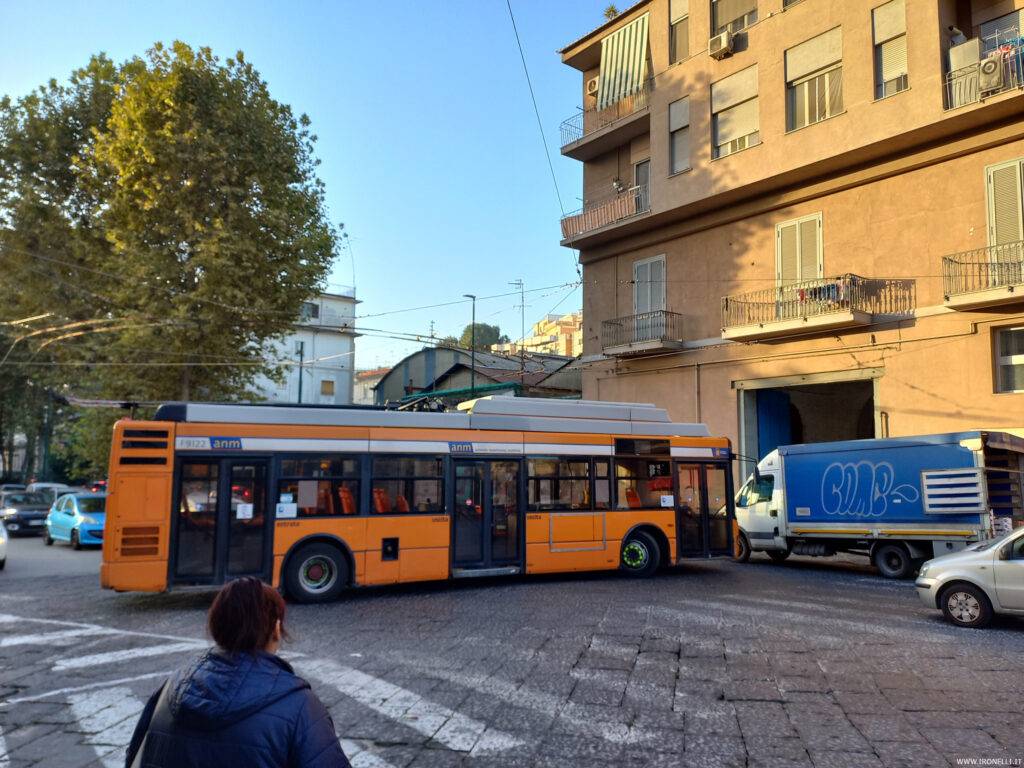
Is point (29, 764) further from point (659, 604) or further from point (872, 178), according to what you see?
point (872, 178)

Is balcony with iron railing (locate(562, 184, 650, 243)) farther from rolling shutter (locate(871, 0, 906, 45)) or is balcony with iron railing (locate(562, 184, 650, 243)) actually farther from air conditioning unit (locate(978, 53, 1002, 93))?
air conditioning unit (locate(978, 53, 1002, 93))

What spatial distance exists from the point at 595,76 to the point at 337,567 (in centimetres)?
2075

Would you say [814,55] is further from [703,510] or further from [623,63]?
[703,510]

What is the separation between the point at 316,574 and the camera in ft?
36.9

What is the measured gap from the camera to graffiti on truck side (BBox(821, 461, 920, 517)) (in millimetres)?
14383

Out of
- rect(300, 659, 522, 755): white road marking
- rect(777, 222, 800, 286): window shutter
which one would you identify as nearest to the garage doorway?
rect(777, 222, 800, 286): window shutter

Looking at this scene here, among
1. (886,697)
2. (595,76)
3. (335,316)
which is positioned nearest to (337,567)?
(886,697)

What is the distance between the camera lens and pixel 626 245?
24344 millimetres

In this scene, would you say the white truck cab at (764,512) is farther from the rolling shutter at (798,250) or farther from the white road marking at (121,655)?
the white road marking at (121,655)

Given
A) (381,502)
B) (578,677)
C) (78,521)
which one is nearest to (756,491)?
(381,502)

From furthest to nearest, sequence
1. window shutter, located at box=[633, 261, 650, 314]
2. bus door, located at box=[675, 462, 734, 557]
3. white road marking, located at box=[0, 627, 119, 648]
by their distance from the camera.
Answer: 1. window shutter, located at box=[633, 261, 650, 314]
2. bus door, located at box=[675, 462, 734, 557]
3. white road marking, located at box=[0, 627, 119, 648]

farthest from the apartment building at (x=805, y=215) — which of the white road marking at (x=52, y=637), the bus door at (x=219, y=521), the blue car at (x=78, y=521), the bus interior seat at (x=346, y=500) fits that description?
the white road marking at (x=52, y=637)

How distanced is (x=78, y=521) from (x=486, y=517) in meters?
14.5

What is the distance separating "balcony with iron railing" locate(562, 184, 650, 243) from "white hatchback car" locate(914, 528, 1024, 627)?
15.4 meters
